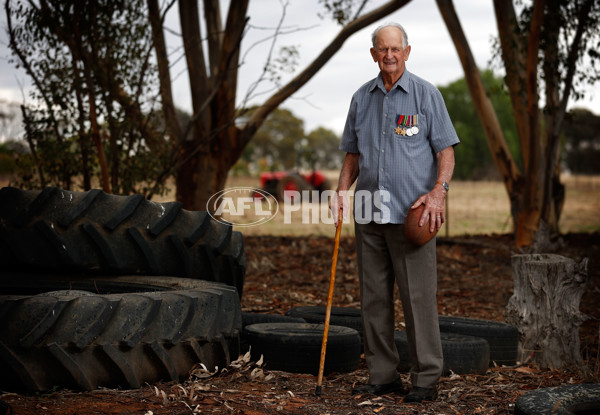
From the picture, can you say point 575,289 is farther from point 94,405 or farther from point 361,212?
point 94,405

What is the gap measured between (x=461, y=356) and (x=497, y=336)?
0.63m

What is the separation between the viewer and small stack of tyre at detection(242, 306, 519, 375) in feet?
15.9

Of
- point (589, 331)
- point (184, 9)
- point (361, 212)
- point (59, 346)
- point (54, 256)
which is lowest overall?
point (589, 331)

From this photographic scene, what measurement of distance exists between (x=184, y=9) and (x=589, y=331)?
304 inches

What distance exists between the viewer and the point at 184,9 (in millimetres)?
11906

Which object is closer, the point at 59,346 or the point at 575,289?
the point at 59,346

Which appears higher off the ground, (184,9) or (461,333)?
(184,9)

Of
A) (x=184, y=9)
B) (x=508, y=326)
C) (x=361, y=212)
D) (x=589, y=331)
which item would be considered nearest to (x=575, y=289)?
(x=508, y=326)

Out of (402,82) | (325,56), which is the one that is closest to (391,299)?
(402,82)

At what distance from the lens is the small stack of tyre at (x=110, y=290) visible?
4.14m

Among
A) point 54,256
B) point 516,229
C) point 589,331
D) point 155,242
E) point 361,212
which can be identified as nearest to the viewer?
point 361,212

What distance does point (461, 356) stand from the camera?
196 inches

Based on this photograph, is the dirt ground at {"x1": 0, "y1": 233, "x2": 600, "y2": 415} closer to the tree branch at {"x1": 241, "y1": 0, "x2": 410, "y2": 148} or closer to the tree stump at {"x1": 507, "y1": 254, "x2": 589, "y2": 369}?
the tree stump at {"x1": 507, "y1": 254, "x2": 589, "y2": 369}

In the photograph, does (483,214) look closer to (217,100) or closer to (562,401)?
(217,100)
